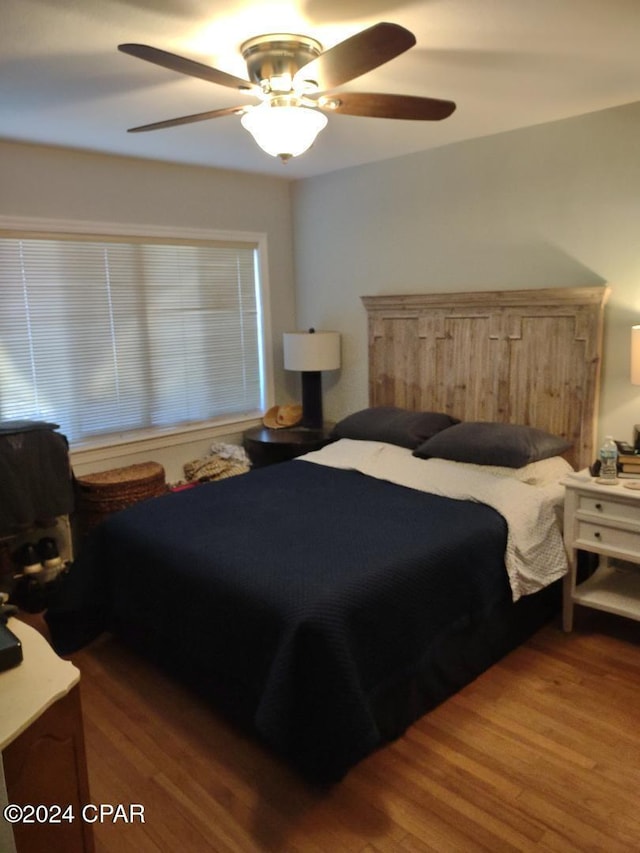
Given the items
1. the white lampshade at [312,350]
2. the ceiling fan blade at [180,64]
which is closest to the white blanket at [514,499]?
the white lampshade at [312,350]

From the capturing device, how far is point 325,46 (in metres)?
2.20

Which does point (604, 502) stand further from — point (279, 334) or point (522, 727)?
point (279, 334)

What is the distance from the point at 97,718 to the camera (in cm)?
240

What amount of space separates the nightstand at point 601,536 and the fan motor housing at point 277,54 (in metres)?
2.02

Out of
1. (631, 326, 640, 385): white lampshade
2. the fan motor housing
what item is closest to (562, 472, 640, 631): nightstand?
(631, 326, 640, 385): white lampshade

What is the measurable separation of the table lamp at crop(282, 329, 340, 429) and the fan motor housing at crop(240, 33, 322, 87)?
2215 millimetres

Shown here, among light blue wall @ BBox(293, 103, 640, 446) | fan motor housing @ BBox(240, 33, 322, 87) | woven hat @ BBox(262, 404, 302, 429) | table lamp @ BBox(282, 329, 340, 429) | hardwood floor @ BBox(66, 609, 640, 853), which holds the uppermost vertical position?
fan motor housing @ BBox(240, 33, 322, 87)

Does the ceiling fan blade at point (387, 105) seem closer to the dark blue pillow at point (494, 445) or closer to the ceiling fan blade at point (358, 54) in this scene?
the ceiling fan blade at point (358, 54)

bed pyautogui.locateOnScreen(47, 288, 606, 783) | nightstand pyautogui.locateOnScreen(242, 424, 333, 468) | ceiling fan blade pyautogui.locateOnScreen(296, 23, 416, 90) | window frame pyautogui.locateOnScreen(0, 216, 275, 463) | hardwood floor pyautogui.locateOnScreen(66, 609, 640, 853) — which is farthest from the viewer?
nightstand pyautogui.locateOnScreen(242, 424, 333, 468)

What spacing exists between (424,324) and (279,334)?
129cm

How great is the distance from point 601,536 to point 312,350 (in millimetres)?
2261

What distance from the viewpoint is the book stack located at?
9.15 ft

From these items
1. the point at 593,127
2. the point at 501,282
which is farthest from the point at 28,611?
the point at 593,127

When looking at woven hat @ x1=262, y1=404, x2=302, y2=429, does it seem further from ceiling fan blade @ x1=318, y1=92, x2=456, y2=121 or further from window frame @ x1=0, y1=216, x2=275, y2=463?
ceiling fan blade @ x1=318, y1=92, x2=456, y2=121
